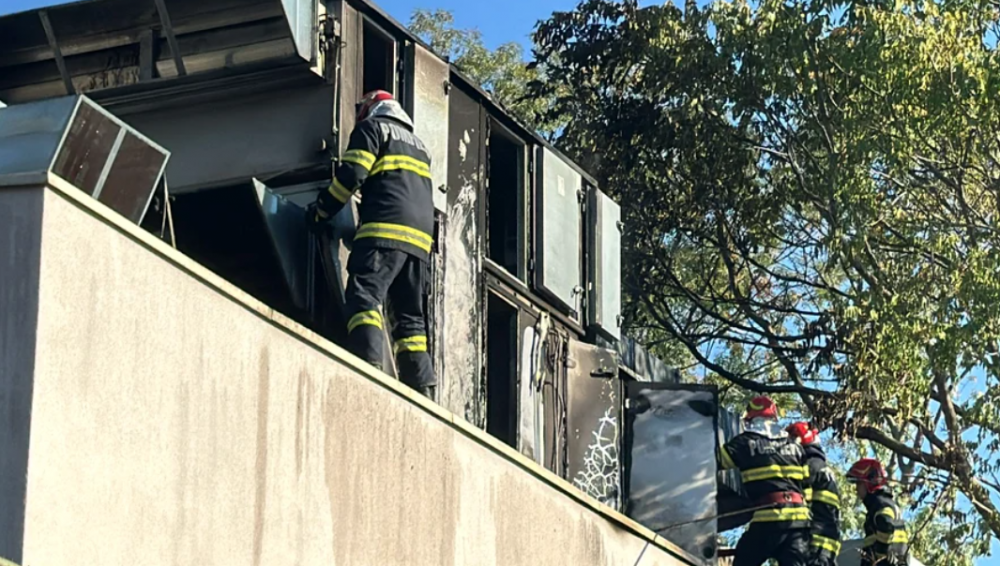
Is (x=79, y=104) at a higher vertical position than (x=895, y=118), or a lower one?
lower

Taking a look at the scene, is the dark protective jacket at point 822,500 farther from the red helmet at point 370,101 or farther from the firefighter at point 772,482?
the red helmet at point 370,101

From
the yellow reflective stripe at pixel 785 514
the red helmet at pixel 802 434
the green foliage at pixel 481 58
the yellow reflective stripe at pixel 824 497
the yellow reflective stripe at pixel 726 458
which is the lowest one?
the yellow reflective stripe at pixel 785 514

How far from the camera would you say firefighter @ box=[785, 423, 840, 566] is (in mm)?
13234

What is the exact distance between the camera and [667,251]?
2000 centimetres

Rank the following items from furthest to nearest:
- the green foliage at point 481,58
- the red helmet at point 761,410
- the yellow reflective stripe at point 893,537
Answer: the green foliage at point 481,58
the yellow reflective stripe at point 893,537
the red helmet at point 761,410

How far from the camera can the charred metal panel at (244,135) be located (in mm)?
9531

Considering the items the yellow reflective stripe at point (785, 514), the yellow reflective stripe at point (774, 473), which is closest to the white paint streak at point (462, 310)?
the yellow reflective stripe at point (774, 473)

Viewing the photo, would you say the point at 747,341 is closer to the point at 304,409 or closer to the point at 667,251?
the point at 667,251

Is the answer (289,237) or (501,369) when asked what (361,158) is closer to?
(289,237)

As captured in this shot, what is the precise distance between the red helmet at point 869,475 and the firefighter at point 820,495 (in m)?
0.73

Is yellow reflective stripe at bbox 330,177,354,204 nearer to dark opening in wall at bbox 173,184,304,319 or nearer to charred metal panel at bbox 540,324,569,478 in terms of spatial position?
dark opening in wall at bbox 173,184,304,319

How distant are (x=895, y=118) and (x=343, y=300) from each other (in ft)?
24.8

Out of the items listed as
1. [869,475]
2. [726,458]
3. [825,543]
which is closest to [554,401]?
[726,458]

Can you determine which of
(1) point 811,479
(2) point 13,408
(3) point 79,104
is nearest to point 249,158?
(3) point 79,104
